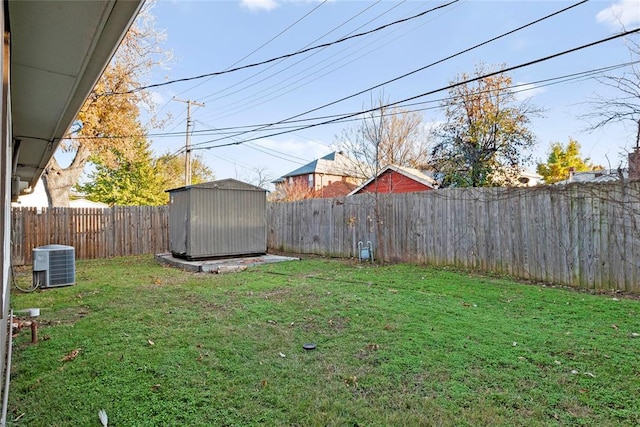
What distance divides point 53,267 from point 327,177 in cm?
2353

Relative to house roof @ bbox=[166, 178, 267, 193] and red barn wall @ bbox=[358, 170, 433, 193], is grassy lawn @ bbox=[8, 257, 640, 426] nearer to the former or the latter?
house roof @ bbox=[166, 178, 267, 193]

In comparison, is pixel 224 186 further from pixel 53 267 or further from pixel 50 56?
pixel 50 56

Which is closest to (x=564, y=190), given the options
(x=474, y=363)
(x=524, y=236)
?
(x=524, y=236)

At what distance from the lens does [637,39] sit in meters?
7.16

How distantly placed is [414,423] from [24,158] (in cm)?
639

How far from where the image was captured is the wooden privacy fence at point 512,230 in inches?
215

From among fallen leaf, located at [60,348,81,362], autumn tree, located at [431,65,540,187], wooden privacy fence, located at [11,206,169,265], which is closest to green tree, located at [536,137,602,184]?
autumn tree, located at [431,65,540,187]

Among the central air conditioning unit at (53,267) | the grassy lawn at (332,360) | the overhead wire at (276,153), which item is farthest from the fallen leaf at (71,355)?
the overhead wire at (276,153)

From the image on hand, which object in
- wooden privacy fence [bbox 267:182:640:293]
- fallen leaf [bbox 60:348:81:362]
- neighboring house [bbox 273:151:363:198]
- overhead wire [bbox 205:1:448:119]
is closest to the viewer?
fallen leaf [bbox 60:348:81:362]

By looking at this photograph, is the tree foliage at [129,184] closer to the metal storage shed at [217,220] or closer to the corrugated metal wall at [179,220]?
the corrugated metal wall at [179,220]

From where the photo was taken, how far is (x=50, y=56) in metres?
2.13

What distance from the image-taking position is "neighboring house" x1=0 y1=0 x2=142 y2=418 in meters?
1.64

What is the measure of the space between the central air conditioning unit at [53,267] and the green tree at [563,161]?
29.1 m

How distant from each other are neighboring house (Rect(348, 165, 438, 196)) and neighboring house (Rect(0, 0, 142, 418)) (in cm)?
1485
